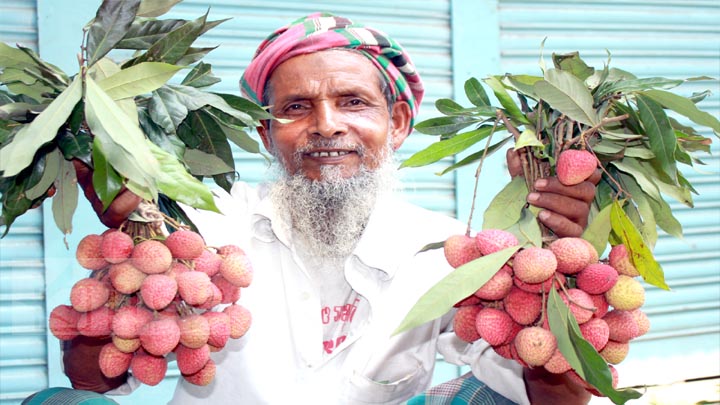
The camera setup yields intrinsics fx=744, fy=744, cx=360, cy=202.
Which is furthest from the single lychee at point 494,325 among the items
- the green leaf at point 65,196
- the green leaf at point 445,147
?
the green leaf at point 65,196

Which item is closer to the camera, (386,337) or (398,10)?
(386,337)

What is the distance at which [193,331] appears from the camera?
1118 millimetres

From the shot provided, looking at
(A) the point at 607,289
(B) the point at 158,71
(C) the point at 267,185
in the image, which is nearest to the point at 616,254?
(A) the point at 607,289

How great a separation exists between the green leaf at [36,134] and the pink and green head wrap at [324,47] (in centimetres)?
83

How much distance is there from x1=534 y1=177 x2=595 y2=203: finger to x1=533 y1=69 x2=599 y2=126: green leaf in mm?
108

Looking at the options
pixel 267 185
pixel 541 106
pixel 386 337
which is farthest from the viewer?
pixel 267 185

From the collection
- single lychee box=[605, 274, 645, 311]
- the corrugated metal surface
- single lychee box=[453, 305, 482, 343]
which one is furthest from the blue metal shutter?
the corrugated metal surface

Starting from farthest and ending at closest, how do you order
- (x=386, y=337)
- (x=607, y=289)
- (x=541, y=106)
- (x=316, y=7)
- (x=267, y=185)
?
(x=316, y=7) → (x=267, y=185) → (x=386, y=337) → (x=541, y=106) → (x=607, y=289)

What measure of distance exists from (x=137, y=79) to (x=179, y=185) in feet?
0.64

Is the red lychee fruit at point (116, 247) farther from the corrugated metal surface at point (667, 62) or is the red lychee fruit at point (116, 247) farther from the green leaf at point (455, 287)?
the corrugated metal surface at point (667, 62)

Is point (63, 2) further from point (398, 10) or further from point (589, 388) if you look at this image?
point (589, 388)

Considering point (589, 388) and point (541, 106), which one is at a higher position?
point (541, 106)

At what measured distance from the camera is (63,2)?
2410 millimetres

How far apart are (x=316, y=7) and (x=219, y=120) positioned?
1.54 metres
